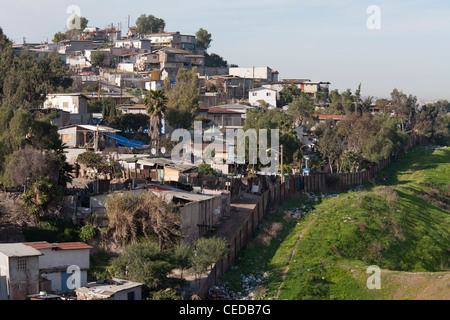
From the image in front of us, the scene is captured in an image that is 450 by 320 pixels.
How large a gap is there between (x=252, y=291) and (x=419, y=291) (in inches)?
270

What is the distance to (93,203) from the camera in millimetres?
28641

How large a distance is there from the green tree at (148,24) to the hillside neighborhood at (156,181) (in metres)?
28.9

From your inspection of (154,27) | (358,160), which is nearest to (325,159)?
(358,160)

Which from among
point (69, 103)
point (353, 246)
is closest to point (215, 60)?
point (69, 103)

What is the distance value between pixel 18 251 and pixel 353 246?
1735 centimetres

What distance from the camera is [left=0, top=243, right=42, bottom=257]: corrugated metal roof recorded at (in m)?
21.6

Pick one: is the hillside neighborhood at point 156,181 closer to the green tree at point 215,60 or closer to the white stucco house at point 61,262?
the white stucco house at point 61,262

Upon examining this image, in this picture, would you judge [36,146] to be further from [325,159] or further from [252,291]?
[325,159]

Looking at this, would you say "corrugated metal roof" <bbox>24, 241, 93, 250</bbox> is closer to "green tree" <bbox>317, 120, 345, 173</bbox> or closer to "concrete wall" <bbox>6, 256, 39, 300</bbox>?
"concrete wall" <bbox>6, 256, 39, 300</bbox>

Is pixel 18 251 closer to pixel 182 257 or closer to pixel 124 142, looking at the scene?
pixel 182 257

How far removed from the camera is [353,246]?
3288 centimetres

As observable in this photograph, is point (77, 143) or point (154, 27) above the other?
point (154, 27)

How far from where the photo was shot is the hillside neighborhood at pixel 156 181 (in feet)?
77.0
